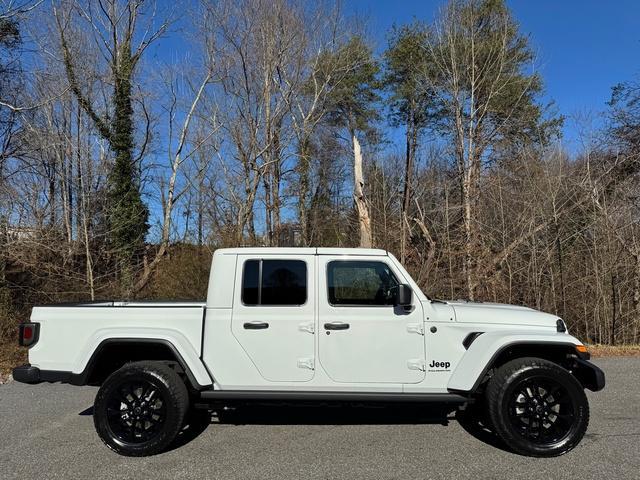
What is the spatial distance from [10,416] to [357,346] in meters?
4.22

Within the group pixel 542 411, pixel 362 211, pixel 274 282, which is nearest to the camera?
pixel 542 411

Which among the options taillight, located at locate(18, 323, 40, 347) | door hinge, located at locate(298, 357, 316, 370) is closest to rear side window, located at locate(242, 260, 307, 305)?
door hinge, located at locate(298, 357, 316, 370)

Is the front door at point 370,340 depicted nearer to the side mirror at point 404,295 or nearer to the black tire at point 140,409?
the side mirror at point 404,295

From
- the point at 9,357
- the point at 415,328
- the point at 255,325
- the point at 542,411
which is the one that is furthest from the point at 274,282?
the point at 9,357

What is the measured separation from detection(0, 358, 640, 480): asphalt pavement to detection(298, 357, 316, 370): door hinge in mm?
738

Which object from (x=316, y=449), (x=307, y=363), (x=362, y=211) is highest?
(x=362, y=211)

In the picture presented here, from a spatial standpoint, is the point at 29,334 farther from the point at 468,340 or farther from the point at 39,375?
the point at 468,340

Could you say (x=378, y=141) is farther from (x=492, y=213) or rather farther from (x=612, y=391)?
(x=612, y=391)

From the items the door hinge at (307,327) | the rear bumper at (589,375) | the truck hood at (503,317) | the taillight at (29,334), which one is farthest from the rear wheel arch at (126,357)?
the rear bumper at (589,375)

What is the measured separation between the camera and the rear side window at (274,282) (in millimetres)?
4582

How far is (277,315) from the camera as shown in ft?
14.8

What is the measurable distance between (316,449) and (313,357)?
828mm

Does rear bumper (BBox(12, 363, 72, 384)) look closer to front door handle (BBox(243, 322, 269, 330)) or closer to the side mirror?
front door handle (BBox(243, 322, 269, 330))

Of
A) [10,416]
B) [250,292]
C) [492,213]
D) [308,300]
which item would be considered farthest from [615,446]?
[492,213]
